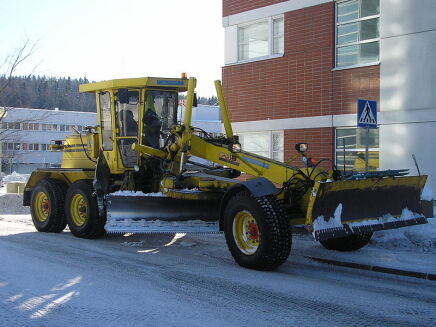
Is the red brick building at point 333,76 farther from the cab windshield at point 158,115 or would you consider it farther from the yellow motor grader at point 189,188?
the cab windshield at point 158,115

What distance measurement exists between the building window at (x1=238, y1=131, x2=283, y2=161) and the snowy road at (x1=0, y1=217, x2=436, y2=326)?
24.5 ft

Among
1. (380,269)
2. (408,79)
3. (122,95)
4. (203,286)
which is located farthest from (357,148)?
(203,286)

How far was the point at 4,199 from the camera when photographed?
58.6ft

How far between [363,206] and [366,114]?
298 centimetres

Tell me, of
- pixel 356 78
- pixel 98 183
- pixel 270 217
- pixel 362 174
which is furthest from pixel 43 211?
pixel 356 78

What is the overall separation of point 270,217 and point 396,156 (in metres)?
6.88

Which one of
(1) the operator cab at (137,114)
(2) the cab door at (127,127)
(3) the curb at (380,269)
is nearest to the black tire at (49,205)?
(1) the operator cab at (137,114)

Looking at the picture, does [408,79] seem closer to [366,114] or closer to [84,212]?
[366,114]

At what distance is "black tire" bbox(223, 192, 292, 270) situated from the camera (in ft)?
22.4

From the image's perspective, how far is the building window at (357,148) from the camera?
13344mm

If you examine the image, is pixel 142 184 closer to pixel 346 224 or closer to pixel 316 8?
pixel 346 224

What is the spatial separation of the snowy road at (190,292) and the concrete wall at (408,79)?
220 inches

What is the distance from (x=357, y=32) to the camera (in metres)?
13.5

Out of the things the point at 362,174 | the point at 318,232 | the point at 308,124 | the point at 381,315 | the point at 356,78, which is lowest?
the point at 381,315
